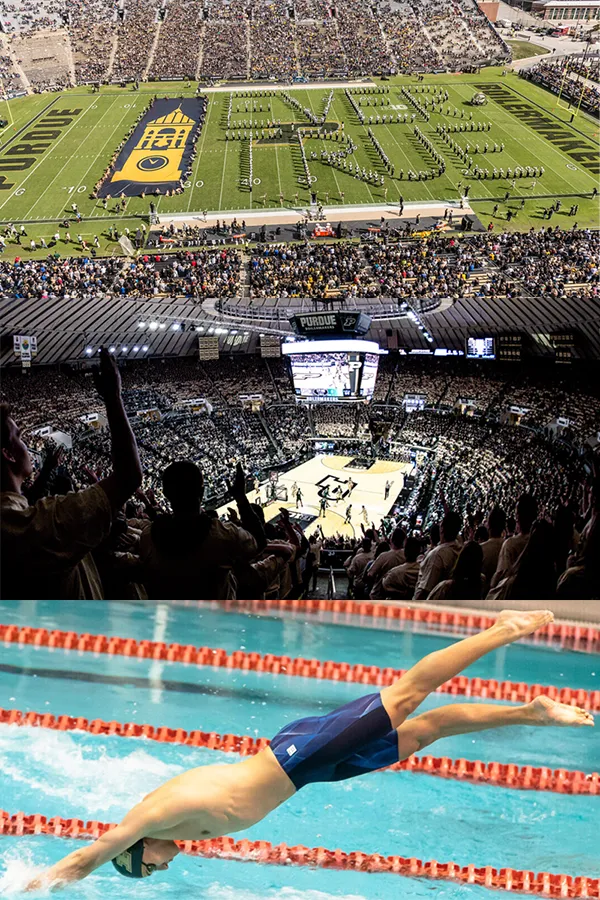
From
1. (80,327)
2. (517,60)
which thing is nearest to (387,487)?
(80,327)

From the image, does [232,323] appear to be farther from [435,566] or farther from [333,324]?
[435,566]

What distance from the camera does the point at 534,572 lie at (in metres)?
2.75

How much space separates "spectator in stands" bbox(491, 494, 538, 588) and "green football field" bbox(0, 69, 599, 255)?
2115 mm

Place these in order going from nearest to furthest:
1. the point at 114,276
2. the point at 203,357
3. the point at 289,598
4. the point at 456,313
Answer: the point at 289,598 < the point at 203,357 < the point at 456,313 < the point at 114,276

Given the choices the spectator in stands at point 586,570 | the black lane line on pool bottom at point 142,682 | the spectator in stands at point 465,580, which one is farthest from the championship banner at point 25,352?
the spectator in stands at point 586,570

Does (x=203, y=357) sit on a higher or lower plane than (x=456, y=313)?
lower

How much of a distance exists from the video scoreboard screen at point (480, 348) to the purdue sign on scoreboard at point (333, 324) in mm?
654

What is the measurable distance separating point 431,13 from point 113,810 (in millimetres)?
4874

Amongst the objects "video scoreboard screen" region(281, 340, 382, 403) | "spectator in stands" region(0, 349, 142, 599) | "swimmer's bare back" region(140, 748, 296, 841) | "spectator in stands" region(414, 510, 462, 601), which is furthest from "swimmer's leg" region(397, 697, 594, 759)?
"video scoreboard screen" region(281, 340, 382, 403)

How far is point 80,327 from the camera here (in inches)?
113

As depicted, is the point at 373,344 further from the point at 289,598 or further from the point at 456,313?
the point at 289,598

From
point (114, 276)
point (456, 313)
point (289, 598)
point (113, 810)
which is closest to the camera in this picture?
point (113, 810)

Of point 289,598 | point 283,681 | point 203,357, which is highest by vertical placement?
point 203,357

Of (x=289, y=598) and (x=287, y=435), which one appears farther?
(x=287, y=435)
